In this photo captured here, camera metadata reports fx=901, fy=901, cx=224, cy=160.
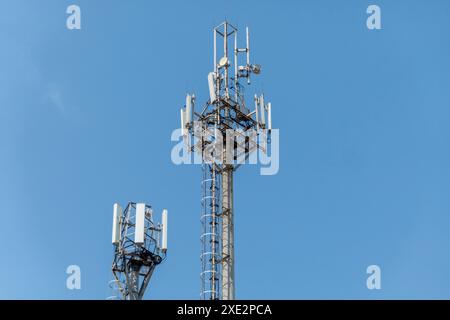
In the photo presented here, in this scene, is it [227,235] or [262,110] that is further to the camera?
[262,110]

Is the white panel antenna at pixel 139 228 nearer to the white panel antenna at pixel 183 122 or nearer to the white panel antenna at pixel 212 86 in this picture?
the white panel antenna at pixel 183 122

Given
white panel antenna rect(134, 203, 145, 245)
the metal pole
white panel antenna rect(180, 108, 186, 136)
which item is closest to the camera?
white panel antenna rect(134, 203, 145, 245)

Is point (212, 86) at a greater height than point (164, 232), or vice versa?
point (212, 86)

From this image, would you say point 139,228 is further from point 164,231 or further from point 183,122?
point 183,122

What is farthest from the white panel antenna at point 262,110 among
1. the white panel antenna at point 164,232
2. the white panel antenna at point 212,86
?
the white panel antenna at point 164,232

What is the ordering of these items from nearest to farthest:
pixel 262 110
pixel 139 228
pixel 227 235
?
pixel 139 228, pixel 227 235, pixel 262 110

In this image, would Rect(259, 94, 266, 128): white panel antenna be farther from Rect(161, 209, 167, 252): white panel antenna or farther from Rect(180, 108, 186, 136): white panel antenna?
Rect(161, 209, 167, 252): white panel antenna

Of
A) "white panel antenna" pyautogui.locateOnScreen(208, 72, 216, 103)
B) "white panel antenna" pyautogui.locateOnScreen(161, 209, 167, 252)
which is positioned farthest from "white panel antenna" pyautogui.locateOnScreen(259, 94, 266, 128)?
"white panel antenna" pyautogui.locateOnScreen(161, 209, 167, 252)

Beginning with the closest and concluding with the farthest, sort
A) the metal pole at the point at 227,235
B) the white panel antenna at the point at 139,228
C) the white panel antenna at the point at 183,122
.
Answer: the white panel antenna at the point at 139,228, the metal pole at the point at 227,235, the white panel antenna at the point at 183,122

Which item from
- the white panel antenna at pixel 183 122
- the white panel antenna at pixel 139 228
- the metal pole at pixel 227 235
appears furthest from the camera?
the white panel antenna at pixel 183 122

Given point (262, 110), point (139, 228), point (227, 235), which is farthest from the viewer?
point (262, 110)

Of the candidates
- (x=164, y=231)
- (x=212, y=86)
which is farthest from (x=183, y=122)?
(x=164, y=231)
